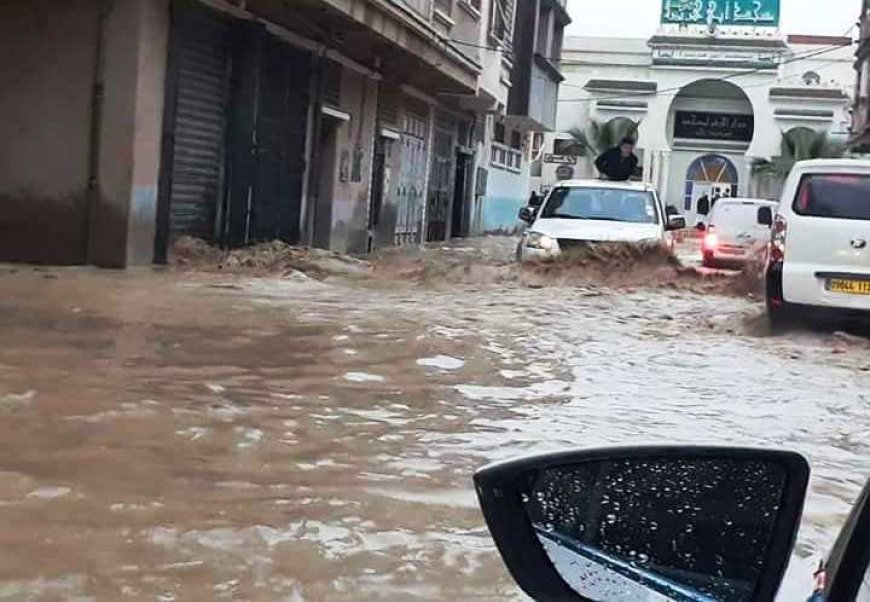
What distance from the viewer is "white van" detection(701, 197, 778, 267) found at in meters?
21.3

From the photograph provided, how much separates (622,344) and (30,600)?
6969 millimetres

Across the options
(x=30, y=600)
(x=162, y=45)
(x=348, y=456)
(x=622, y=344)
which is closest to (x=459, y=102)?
(x=162, y=45)

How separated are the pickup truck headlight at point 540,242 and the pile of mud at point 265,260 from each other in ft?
6.65

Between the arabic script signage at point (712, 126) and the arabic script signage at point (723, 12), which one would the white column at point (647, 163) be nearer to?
the arabic script signage at point (712, 126)

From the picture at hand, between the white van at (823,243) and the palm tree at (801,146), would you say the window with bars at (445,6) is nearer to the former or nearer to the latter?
the white van at (823,243)

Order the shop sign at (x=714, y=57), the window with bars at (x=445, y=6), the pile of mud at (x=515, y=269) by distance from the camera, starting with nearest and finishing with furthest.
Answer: the pile of mud at (x=515, y=269) < the window with bars at (x=445, y=6) < the shop sign at (x=714, y=57)

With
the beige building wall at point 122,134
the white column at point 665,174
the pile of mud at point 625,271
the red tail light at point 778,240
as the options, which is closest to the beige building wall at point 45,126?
the beige building wall at point 122,134

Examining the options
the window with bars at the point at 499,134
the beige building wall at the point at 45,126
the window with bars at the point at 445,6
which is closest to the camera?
the beige building wall at the point at 45,126

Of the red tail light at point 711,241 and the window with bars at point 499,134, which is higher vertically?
the window with bars at point 499,134

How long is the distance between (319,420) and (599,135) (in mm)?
48638

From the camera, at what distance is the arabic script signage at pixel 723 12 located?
54.4 metres

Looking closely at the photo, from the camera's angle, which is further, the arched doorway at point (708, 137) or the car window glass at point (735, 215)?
the arched doorway at point (708, 137)

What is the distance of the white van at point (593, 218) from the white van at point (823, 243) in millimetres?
4865

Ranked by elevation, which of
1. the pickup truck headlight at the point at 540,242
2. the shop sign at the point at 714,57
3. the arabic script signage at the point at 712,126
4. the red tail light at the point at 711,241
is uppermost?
the shop sign at the point at 714,57
